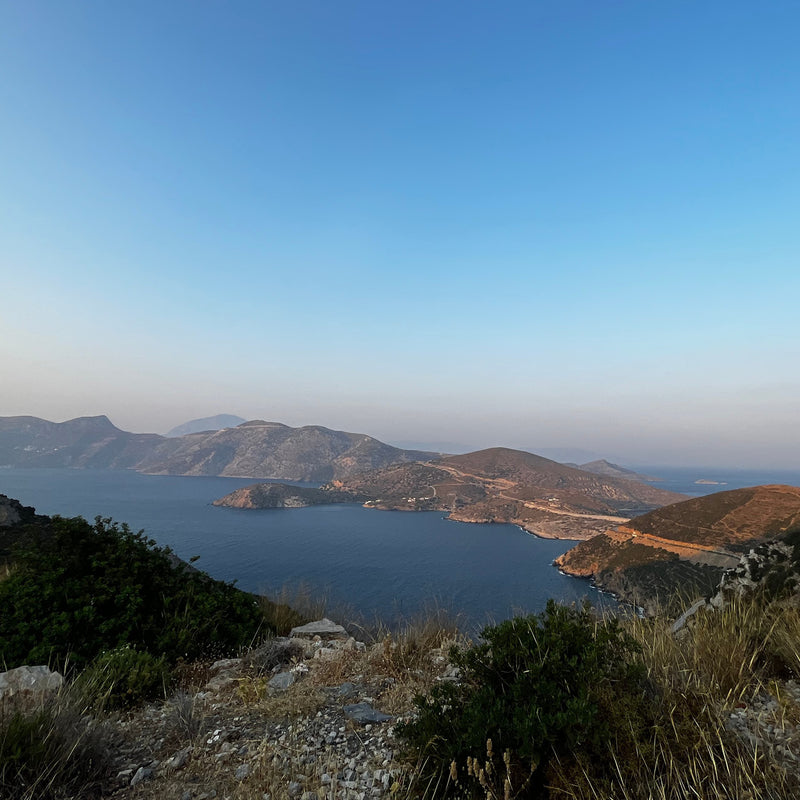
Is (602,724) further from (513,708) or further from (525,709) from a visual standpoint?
(513,708)

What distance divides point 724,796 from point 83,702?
601 centimetres

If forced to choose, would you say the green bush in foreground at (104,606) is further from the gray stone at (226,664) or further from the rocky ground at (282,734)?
the rocky ground at (282,734)

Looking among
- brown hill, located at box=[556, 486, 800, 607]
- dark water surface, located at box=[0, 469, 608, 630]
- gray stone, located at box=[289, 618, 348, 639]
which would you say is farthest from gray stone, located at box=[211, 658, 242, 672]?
brown hill, located at box=[556, 486, 800, 607]

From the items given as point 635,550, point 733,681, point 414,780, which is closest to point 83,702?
point 414,780

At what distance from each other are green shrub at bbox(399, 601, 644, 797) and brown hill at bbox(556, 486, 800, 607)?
253 feet

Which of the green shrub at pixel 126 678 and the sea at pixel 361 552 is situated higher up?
the green shrub at pixel 126 678

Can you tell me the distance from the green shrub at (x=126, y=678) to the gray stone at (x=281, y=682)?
1.43 m

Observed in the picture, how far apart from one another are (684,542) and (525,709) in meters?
96.7

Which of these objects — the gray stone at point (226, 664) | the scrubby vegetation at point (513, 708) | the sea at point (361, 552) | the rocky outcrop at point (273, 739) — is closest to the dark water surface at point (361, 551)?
the sea at point (361, 552)

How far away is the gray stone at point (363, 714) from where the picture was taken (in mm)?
4326

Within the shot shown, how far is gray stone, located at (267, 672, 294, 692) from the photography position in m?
5.74

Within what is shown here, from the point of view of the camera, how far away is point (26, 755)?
337 cm

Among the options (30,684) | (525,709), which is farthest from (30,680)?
(525,709)

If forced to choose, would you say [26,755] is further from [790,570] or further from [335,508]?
[335,508]
